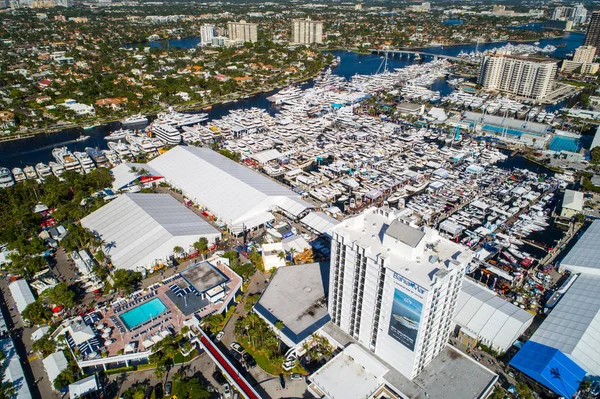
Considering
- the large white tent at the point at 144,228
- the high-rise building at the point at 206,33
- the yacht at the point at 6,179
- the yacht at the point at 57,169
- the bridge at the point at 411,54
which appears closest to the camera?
the large white tent at the point at 144,228

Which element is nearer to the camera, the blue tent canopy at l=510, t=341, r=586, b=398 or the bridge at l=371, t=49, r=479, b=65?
the blue tent canopy at l=510, t=341, r=586, b=398

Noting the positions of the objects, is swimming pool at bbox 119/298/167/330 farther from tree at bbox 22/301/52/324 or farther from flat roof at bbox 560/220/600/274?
flat roof at bbox 560/220/600/274

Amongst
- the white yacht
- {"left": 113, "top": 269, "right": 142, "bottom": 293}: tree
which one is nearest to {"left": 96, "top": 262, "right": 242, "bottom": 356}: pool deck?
{"left": 113, "top": 269, "right": 142, "bottom": 293}: tree

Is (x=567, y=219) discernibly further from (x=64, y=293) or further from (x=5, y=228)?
(x=5, y=228)

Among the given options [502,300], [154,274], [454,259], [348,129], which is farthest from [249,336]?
[348,129]

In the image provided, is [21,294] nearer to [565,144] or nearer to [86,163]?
[86,163]

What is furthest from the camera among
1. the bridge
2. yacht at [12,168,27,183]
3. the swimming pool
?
the bridge

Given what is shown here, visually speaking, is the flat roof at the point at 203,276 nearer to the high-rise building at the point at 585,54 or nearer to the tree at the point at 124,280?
the tree at the point at 124,280

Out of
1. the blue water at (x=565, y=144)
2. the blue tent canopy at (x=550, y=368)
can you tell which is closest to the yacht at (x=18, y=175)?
the blue tent canopy at (x=550, y=368)
